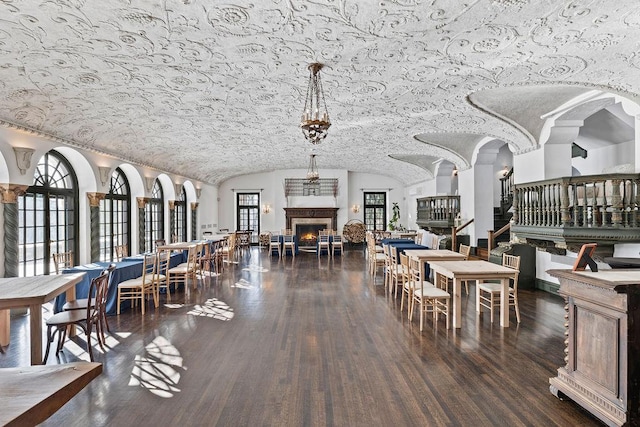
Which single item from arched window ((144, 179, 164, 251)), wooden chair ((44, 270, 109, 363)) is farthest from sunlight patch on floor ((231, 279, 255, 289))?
arched window ((144, 179, 164, 251))

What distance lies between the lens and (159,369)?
354cm

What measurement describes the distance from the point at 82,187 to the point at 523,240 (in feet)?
29.7

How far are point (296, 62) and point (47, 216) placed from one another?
600 cm

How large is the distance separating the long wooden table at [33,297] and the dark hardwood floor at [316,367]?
1.87 ft

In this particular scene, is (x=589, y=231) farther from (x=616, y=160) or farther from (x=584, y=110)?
(x=616, y=160)

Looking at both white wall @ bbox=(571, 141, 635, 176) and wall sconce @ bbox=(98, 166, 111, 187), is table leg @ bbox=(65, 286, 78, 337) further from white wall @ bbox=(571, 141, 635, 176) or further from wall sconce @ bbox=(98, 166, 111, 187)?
white wall @ bbox=(571, 141, 635, 176)

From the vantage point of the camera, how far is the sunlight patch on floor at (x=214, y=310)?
5.41 metres

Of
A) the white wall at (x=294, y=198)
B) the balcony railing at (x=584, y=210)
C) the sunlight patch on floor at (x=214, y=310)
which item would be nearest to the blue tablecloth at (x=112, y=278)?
the sunlight patch on floor at (x=214, y=310)

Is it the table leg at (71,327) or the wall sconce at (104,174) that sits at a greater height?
the wall sconce at (104,174)

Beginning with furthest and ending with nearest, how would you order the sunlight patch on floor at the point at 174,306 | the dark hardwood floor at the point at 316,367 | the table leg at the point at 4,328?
1. the sunlight patch on floor at the point at 174,306
2. the table leg at the point at 4,328
3. the dark hardwood floor at the point at 316,367

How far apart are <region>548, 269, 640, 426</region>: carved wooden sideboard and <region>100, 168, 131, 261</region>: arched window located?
8871 millimetres

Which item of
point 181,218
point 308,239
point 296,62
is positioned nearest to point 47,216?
point 296,62

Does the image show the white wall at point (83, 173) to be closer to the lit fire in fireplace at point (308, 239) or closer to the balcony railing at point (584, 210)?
the lit fire in fireplace at point (308, 239)

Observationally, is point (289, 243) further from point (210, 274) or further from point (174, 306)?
point (174, 306)
